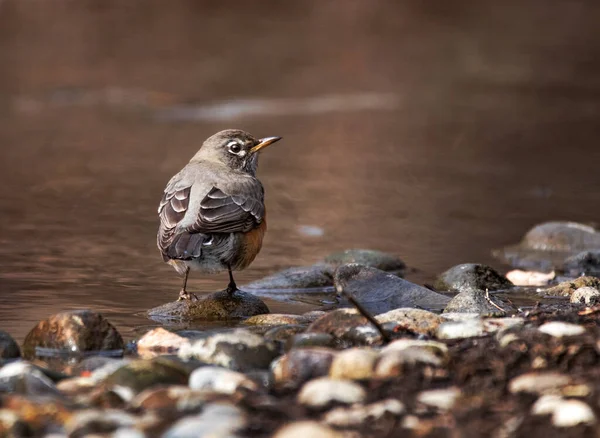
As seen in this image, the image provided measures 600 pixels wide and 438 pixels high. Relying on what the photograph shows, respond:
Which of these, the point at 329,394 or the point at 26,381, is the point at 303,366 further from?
the point at 26,381

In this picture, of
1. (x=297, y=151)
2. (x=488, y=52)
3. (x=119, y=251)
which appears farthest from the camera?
(x=488, y=52)

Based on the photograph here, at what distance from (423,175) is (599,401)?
9.74 m

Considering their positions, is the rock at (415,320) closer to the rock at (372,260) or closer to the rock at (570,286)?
the rock at (570,286)

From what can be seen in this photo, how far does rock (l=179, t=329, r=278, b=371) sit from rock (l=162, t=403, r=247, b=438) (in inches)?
50.6

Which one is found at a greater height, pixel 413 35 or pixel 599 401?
pixel 413 35

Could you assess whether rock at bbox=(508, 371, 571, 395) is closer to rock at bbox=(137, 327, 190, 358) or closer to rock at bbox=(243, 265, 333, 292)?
rock at bbox=(137, 327, 190, 358)

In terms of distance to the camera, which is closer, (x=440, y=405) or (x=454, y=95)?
(x=440, y=405)

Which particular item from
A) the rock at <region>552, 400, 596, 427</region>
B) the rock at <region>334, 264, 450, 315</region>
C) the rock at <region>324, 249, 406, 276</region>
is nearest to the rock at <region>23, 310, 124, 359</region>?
the rock at <region>334, 264, 450, 315</region>

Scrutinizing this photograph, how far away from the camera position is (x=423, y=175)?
567 inches

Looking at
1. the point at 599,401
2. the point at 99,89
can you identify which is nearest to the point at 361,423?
the point at 599,401

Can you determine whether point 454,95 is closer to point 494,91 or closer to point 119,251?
point 494,91

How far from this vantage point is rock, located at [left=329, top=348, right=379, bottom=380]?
5.49 meters

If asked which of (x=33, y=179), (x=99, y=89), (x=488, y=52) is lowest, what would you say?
(x=33, y=179)

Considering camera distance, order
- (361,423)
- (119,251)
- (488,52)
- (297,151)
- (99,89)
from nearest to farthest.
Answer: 1. (361,423)
2. (119,251)
3. (297,151)
4. (99,89)
5. (488,52)
